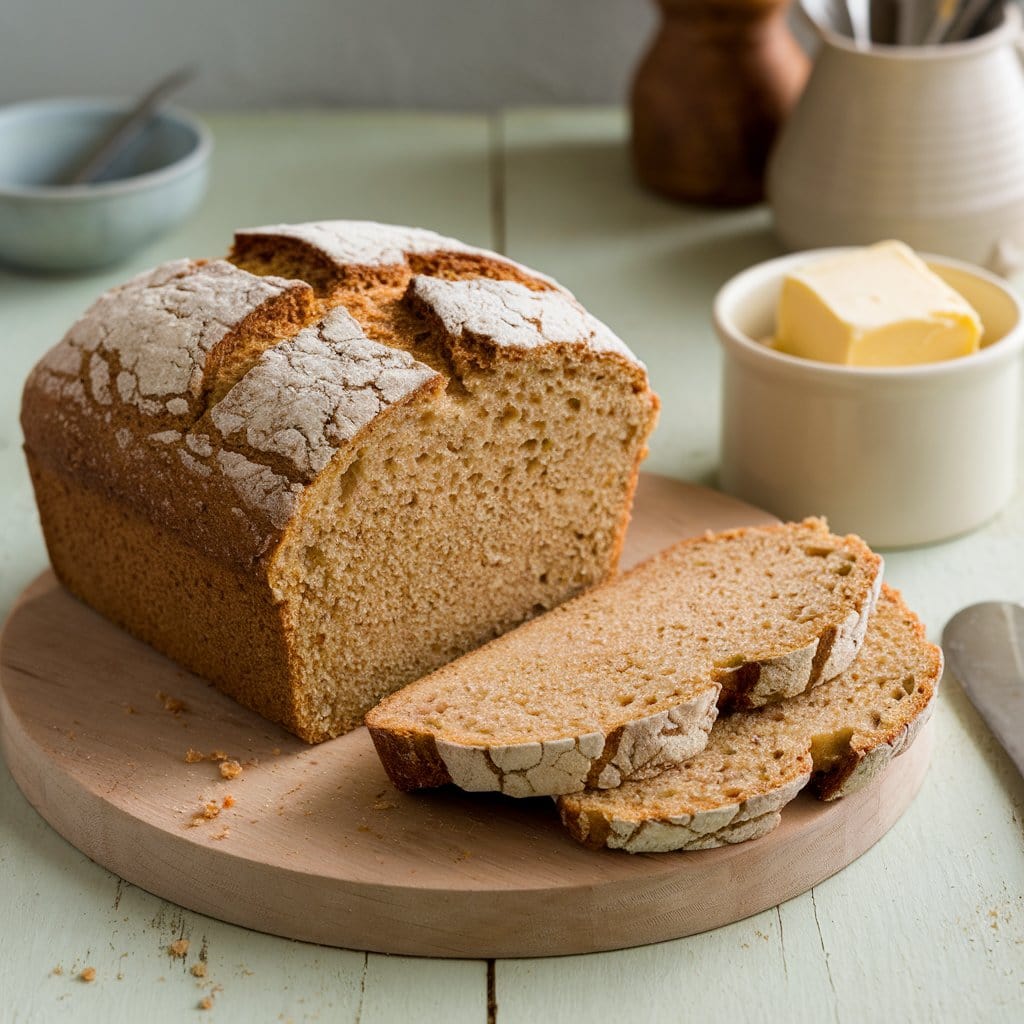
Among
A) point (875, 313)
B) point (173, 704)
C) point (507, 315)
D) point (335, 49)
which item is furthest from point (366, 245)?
point (335, 49)

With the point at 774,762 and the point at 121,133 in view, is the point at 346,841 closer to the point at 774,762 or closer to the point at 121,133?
the point at 774,762

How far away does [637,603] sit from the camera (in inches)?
90.8

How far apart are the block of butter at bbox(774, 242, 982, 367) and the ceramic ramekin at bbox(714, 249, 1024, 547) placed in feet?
0.18

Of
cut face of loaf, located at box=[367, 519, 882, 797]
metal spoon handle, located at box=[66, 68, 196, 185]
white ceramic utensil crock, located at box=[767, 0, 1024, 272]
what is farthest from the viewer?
metal spoon handle, located at box=[66, 68, 196, 185]

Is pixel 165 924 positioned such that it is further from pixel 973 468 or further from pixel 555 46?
pixel 555 46

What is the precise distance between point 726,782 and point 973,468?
3.42 feet

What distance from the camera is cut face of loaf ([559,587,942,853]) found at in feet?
6.18

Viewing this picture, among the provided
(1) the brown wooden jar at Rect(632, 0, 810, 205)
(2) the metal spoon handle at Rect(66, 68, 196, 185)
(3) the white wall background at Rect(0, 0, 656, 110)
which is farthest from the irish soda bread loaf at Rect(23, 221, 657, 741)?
(3) the white wall background at Rect(0, 0, 656, 110)

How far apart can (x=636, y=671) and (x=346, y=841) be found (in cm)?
46

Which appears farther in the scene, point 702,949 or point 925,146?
point 925,146

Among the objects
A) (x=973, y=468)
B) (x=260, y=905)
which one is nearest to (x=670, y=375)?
(x=973, y=468)

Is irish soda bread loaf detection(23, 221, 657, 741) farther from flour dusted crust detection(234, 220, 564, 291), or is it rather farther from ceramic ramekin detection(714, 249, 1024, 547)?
ceramic ramekin detection(714, 249, 1024, 547)

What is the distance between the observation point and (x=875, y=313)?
263 cm

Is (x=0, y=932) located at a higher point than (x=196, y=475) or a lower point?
lower
